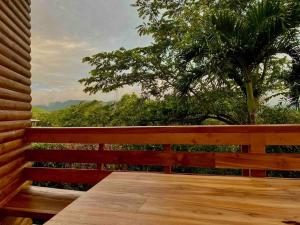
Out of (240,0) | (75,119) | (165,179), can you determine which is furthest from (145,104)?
(165,179)

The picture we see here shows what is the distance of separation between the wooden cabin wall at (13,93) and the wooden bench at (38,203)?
0.12 meters

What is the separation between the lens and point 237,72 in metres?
5.54

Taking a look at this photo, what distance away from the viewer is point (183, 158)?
261 cm

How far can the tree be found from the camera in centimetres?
480

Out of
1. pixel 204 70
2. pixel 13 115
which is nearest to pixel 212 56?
pixel 204 70

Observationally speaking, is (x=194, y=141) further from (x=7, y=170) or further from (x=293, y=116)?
A: (x=293, y=116)

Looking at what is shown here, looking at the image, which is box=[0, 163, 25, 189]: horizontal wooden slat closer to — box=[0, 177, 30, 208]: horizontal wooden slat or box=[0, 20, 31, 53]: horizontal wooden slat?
box=[0, 177, 30, 208]: horizontal wooden slat

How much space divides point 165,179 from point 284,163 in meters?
1.37

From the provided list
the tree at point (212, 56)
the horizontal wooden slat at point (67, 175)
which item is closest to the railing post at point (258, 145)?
the horizontal wooden slat at point (67, 175)

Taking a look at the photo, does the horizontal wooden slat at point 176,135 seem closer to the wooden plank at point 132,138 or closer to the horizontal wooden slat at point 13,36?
the wooden plank at point 132,138

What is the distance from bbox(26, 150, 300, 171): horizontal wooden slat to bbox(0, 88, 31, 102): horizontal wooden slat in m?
0.59

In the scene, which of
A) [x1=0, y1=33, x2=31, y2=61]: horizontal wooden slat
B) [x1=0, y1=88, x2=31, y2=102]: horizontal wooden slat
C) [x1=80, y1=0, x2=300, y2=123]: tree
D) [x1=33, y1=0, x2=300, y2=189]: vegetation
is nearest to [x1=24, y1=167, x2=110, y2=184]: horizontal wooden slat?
[x1=0, y1=88, x2=31, y2=102]: horizontal wooden slat

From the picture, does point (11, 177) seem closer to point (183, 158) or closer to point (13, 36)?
point (13, 36)

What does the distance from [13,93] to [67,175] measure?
960 millimetres
